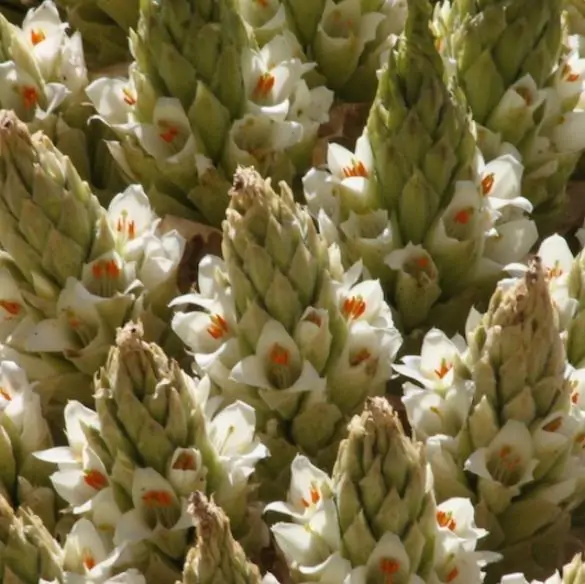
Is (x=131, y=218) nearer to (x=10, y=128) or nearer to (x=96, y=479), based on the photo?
(x=10, y=128)

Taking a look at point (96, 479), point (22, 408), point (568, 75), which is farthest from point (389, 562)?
point (568, 75)

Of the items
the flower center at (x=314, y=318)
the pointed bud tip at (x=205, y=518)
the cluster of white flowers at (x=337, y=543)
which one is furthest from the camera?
the flower center at (x=314, y=318)

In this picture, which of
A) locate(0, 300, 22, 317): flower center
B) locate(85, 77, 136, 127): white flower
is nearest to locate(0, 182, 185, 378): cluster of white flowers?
locate(0, 300, 22, 317): flower center

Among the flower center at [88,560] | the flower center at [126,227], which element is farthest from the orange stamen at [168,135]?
the flower center at [88,560]

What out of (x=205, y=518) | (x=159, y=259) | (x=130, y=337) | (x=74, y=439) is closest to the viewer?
(x=205, y=518)

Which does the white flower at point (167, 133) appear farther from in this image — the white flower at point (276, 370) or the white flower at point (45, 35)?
the white flower at point (276, 370)
